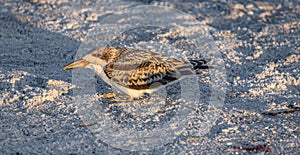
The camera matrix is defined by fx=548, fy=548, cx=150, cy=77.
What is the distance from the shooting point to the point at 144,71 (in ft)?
22.1

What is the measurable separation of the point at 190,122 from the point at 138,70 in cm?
106

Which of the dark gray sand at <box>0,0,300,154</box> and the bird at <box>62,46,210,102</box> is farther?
the bird at <box>62,46,210,102</box>

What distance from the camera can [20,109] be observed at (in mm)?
6281

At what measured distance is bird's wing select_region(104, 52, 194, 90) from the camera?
670cm

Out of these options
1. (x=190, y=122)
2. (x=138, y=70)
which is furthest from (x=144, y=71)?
(x=190, y=122)

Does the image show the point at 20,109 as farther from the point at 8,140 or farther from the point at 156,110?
the point at 156,110

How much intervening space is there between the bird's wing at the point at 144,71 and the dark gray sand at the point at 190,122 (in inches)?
24.9

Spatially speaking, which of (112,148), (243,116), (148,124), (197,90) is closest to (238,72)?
(197,90)

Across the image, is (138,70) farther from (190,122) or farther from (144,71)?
(190,122)

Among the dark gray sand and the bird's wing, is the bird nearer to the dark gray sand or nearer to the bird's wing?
the bird's wing

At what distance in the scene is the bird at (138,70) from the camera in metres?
6.71

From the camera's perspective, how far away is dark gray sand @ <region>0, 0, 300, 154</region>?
18.2 feet

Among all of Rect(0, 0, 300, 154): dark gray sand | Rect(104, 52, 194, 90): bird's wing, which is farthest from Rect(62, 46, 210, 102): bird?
Rect(0, 0, 300, 154): dark gray sand

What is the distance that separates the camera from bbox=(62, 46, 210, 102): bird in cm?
671
